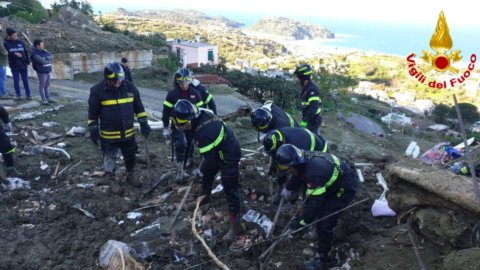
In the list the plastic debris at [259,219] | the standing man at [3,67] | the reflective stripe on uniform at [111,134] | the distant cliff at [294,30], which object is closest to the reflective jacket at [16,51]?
the standing man at [3,67]

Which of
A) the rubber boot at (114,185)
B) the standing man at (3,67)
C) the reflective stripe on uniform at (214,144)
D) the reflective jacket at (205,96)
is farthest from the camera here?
the standing man at (3,67)

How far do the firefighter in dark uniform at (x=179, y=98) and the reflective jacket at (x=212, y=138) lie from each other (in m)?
1.38

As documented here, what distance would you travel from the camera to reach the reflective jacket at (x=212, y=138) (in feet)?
15.4

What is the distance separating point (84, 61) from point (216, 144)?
569 inches

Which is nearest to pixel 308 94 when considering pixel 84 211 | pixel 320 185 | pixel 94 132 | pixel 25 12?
pixel 320 185

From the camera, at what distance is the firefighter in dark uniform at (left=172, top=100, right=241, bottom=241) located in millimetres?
4715

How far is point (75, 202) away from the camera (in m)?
5.75

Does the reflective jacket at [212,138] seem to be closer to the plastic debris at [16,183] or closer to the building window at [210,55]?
the plastic debris at [16,183]

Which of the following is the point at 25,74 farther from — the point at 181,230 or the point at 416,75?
the point at 416,75

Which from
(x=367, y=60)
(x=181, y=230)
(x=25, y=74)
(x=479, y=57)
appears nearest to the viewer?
(x=479, y=57)

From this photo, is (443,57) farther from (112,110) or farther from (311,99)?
(112,110)

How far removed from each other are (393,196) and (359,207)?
1011 millimetres

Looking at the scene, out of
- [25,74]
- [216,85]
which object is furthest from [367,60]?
[25,74]

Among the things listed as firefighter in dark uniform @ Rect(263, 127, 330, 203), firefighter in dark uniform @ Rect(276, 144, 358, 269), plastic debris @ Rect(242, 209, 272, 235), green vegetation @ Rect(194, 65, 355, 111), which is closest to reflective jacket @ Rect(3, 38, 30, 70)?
plastic debris @ Rect(242, 209, 272, 235)
